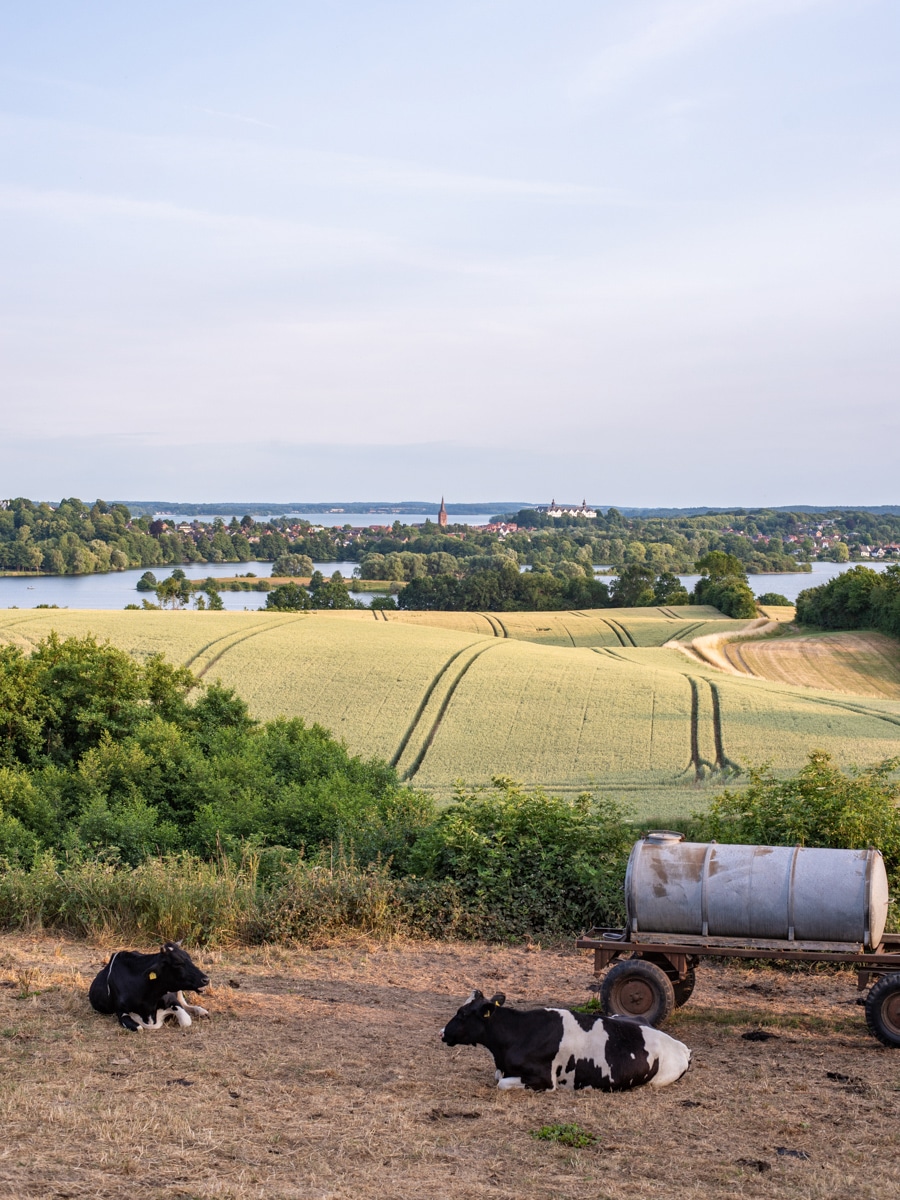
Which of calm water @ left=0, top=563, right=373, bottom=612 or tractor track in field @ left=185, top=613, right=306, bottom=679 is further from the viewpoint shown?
calm water @ left=0, top=563, right=373, bottom=612

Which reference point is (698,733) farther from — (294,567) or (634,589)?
(294,567)

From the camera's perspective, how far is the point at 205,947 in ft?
37.5

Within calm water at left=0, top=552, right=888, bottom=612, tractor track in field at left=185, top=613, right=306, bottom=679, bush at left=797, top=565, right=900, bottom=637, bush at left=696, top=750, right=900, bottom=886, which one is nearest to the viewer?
bush at left=696, top=750, right=900, bottom=886

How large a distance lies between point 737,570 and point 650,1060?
12310 cm

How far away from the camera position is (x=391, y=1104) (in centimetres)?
726

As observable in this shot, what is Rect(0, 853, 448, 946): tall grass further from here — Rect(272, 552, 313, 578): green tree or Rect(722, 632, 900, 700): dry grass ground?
Rect(272, 552, 313, 578): green tree

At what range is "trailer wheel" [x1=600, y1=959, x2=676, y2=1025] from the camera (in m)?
8.84

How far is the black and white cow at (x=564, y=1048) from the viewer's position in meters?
7.69

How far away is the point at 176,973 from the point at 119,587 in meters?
138

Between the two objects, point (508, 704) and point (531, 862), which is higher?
point (531, 862)

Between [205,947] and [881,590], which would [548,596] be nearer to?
[881,590]

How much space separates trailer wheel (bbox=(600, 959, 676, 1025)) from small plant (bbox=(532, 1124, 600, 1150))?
2044 millimetres

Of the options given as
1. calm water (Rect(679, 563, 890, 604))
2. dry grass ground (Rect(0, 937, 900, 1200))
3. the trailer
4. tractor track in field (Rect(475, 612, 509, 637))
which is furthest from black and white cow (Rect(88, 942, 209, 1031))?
calm water (Rect(679, 563, 890, 604))

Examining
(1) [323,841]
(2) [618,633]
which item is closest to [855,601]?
(2) [618,633]
